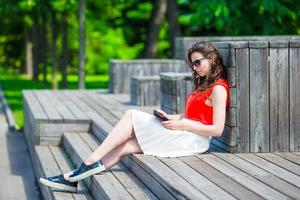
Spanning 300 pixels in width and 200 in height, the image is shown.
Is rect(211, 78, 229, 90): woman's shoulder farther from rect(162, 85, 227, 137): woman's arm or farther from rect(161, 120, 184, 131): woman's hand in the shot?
rect(161, 120, 184, 131): woman's hand

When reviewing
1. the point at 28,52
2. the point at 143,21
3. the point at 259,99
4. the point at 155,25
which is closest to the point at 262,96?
the point at 259,99

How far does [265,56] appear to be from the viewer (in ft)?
24.8

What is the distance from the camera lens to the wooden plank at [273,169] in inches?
245

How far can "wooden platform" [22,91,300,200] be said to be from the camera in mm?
5730

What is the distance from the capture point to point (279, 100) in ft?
25.1

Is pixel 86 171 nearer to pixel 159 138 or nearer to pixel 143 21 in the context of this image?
pixel 159 138

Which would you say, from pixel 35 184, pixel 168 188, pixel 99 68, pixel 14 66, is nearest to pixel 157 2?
pixel 35 184

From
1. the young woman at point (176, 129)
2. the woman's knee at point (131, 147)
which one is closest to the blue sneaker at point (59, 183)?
the young woman at point (176, 129)

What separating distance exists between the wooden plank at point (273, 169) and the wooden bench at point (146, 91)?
20.1ft

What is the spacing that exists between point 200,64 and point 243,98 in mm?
556

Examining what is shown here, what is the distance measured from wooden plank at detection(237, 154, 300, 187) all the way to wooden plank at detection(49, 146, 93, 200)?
1.48 metres

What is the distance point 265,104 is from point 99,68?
53.1m

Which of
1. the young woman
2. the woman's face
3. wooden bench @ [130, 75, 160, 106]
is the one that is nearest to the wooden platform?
the young woman

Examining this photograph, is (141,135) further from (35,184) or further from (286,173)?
(35,184)
